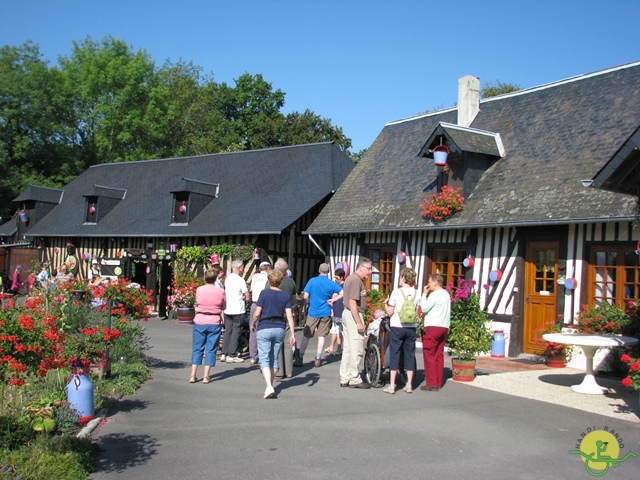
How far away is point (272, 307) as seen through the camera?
8734mm

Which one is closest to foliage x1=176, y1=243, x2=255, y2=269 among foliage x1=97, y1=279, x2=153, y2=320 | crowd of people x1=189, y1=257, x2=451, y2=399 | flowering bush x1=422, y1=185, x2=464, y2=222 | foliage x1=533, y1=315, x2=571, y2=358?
flowering bush x1=422, y1=185, x2=464, y2=222

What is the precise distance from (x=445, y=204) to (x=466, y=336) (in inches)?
230

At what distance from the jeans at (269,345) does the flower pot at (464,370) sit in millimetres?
3142

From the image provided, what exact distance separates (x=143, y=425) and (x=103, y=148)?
36.7 meters

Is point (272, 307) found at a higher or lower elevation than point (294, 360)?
higher

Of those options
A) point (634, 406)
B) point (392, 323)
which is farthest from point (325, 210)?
point (634, 406)

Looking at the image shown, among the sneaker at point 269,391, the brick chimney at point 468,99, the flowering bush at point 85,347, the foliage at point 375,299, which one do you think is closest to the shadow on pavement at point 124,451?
the flowering bush at point 85,347

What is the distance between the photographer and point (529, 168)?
14922mm

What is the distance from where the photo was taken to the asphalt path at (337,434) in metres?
5.73

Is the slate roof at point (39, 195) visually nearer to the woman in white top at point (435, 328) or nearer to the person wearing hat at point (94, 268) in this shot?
the person wearing hat at point (94, 268)

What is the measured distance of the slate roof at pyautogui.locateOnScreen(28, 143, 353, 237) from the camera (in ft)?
71.9

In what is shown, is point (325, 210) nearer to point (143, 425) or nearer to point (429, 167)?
point (429, 167)

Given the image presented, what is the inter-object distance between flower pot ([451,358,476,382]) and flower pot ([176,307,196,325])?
1174 centimetres

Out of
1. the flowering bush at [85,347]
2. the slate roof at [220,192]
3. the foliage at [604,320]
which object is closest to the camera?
the flowering bush at [85,347]
